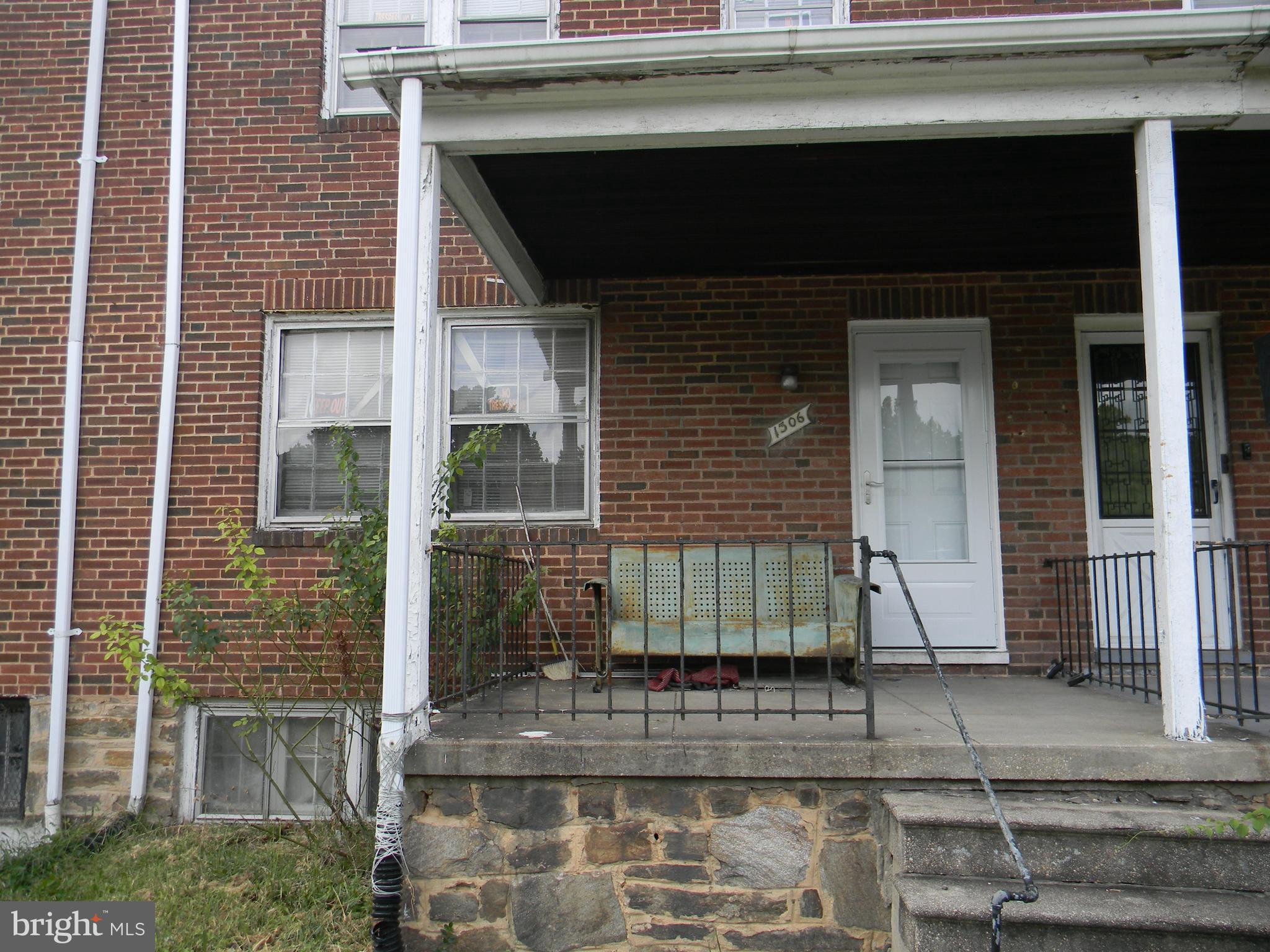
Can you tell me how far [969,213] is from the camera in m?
4.71

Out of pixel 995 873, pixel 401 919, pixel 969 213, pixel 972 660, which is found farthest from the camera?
pixel 972 660

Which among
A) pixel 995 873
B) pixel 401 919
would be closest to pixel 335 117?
pixel 401 919

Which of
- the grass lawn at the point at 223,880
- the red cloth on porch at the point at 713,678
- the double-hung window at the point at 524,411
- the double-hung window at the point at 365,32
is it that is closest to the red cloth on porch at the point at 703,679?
the red cloth on porch at the point at 713,678

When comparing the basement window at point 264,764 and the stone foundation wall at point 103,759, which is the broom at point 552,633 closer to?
the basement window at point 264,764

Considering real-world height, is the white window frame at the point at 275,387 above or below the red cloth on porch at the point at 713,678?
above

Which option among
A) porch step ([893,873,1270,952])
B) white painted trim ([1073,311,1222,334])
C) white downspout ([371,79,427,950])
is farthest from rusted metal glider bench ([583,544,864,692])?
white painted trim ([1073,311,1222,334])

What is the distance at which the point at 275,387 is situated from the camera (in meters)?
5.68

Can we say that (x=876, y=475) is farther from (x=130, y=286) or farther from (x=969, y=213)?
(x=130, y=286)

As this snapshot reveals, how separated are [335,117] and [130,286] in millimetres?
1598

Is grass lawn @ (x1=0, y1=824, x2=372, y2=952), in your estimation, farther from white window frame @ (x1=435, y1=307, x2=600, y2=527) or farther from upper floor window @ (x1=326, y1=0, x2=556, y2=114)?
upper floor window @ (x1=326, y1=0, x2=556, y2=114)

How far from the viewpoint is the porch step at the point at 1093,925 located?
2.73 metres
